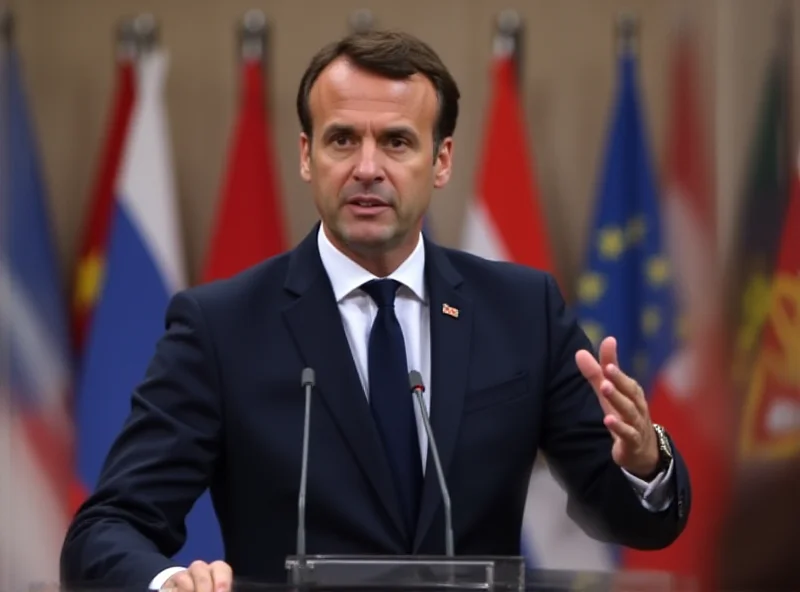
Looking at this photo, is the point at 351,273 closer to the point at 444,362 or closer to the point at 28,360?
the point at 444,362

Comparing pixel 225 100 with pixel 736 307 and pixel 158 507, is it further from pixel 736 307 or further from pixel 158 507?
pixel 158 507

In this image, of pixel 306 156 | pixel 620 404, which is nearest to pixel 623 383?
pixel 620 404

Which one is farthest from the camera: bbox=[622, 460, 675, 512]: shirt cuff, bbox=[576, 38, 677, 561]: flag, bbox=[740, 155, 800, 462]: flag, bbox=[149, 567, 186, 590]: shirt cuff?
bbox=[576, 38, 677, 561]: flag

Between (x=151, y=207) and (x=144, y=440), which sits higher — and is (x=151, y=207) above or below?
above

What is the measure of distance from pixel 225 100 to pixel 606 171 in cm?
147

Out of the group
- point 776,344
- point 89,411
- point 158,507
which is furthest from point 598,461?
point 89,411

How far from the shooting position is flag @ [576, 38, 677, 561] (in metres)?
4.86

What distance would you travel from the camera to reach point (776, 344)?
4.75 meters

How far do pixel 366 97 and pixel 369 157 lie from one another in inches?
4.9

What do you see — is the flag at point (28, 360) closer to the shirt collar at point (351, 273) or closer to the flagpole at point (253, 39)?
the flagpole at point (253, 39)

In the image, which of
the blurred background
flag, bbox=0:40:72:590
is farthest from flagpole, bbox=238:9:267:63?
Answer: flag, bbox=0:40:72:590

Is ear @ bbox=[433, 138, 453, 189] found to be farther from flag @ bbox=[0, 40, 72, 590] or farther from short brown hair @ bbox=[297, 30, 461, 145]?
flag @ bbox=[0, 40, 72, 590]

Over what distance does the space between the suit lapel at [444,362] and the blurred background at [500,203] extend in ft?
7.09

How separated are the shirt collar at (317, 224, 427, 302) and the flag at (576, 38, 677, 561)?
221cm
